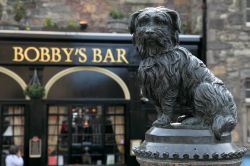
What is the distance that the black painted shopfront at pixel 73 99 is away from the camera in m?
9.84

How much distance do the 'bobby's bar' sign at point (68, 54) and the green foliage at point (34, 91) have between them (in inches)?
23.0

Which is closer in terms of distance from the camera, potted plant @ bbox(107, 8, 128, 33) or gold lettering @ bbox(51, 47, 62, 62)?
gold lettering @ bbox(51, 47, 62, 62)

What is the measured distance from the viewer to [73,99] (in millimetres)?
10016

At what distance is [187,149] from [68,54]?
7.95 meters

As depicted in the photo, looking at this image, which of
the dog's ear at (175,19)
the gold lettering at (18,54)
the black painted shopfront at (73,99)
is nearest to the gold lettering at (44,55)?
the black painted shopfront at (73,99)

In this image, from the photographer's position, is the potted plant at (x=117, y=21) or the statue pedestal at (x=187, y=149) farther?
the potted plant at (x=117, y=21)

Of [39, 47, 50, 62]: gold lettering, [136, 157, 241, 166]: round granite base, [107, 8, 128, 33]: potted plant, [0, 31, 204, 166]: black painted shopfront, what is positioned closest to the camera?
[136, 157, 241, 166]: round granite base

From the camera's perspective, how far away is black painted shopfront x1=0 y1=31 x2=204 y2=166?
32.3ft

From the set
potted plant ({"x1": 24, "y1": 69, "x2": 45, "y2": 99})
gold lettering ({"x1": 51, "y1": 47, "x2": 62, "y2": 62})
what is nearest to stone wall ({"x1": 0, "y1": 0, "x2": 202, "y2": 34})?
gold lettering ({"x1": 51, "y1": 47, "x2": 62, "y2": 62})

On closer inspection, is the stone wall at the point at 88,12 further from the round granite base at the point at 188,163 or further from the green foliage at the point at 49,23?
the round granite base at the point at 188,163

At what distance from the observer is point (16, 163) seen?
855 cm

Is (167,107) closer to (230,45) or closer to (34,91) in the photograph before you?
(34,91)

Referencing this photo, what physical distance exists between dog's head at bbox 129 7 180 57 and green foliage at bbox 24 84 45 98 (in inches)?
287

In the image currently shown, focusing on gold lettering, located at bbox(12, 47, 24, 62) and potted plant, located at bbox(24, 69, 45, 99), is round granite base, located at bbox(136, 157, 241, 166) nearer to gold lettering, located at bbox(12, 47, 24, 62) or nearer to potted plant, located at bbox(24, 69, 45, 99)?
potted plant, located at bbox(24, 69, 45, 99)
